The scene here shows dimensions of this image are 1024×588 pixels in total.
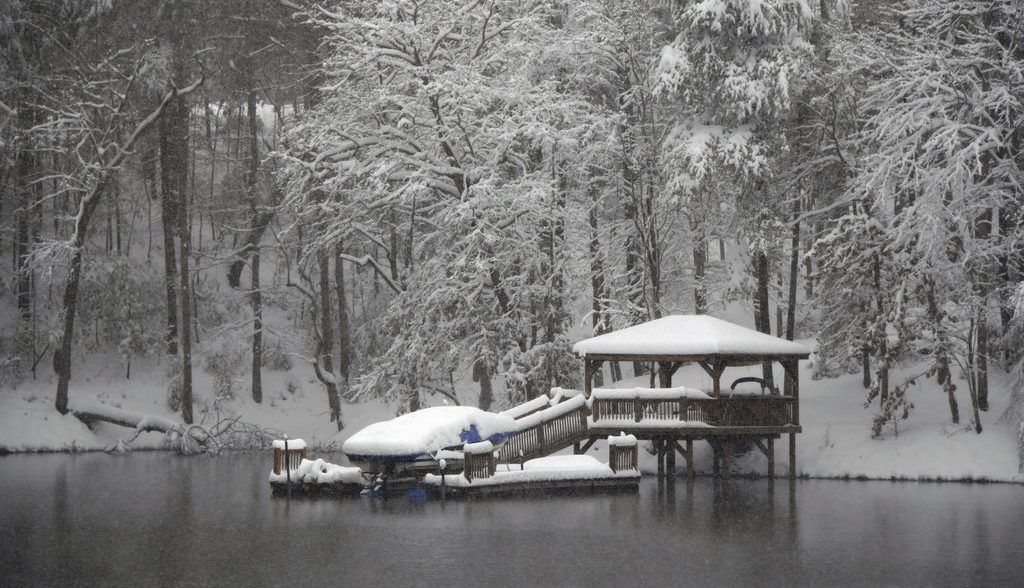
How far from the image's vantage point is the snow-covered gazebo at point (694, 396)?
91.0ft

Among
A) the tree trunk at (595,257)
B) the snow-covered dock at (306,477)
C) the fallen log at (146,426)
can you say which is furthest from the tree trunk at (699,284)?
the fallen log at (146,426)

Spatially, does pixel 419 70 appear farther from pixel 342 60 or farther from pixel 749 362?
pixel 749 362

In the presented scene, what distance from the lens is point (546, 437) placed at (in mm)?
27922

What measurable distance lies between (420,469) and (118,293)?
21954 mm

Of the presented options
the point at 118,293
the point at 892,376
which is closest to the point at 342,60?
the point at 118,293

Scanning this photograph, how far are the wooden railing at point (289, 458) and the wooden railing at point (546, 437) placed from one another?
4.59 metres

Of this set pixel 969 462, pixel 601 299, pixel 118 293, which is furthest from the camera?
pixel 118 293

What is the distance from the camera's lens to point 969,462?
92.5 ft

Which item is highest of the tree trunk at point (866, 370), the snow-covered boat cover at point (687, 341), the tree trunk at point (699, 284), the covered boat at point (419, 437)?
the tree trunk at point (699, 284)

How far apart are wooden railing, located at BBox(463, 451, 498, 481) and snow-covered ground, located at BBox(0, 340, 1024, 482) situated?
24.3ft

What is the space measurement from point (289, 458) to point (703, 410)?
9.87 m

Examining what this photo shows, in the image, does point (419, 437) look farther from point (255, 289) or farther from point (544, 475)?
point (255, 289)

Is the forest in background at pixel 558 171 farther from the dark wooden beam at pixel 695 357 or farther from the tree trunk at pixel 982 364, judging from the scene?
the dark wooden beam at pixel 695 357

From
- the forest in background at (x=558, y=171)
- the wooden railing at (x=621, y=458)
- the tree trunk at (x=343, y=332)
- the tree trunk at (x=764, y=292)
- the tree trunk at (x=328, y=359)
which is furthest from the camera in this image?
the tree trunk at (x=343, y=332)
